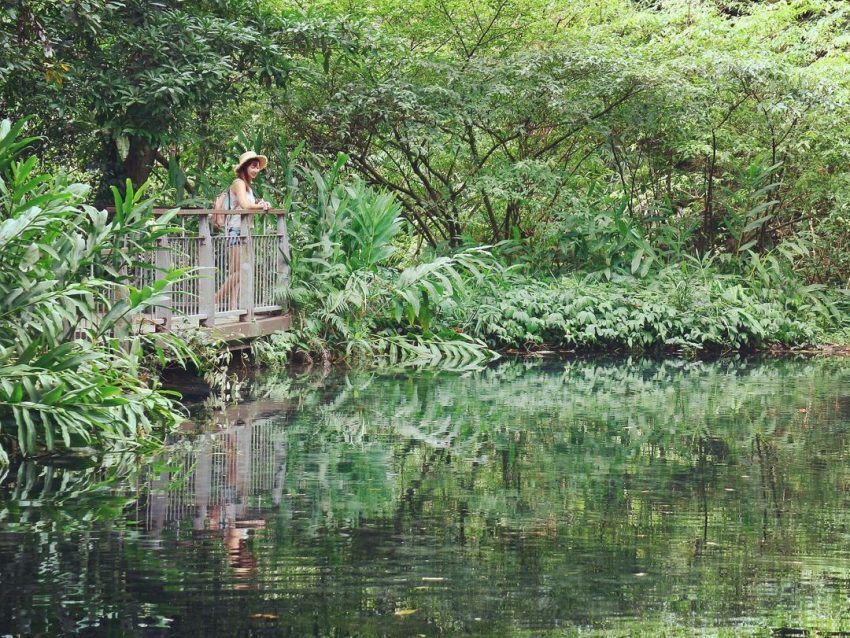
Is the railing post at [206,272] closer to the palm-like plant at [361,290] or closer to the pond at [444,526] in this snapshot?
the pond at [444,526]

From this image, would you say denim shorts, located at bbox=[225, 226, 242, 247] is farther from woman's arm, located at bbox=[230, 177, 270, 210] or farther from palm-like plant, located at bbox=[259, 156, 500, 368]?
palm-like plant, located at bbox=[259, 156, 500, 368]

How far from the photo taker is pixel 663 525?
6059 mm

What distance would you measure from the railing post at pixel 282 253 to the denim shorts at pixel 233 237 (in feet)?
4.09

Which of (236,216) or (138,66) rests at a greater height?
(138,66)

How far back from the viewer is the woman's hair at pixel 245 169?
13268mm

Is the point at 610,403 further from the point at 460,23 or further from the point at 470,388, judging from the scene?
the point at 460,23

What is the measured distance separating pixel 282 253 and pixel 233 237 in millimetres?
1512

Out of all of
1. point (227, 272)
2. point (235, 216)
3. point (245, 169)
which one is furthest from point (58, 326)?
point (245, 169)

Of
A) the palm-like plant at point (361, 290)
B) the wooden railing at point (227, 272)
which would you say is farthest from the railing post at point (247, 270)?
the palm-like plant at point (361, 290)

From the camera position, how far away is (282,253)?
14023 mm

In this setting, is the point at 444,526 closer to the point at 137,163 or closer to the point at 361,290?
the point at 361,290

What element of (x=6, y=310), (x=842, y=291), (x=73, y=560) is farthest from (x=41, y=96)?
(x=842, y=291)

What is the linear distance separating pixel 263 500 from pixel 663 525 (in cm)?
204

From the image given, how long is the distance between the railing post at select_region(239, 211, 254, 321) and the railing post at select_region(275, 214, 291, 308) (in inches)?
37.2
